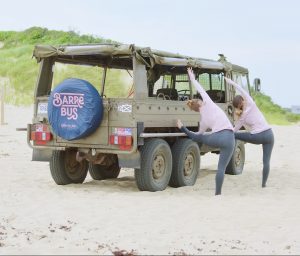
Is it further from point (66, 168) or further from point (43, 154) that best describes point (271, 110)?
point (43, 154)

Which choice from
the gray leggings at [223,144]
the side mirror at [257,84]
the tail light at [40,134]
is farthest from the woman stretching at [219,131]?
the side mirror at [257,84]

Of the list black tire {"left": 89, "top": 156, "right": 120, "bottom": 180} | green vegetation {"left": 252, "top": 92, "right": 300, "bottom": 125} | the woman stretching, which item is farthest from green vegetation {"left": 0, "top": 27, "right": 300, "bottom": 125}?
the woman stretching

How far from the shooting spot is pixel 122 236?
687 centimetres

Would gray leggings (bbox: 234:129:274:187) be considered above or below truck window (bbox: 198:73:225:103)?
below

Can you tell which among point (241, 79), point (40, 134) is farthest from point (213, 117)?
point (241, 79)

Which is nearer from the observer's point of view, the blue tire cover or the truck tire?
the blue tire cover

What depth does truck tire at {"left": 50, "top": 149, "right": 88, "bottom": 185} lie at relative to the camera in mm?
10992

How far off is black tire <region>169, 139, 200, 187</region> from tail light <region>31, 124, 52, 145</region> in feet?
6.97

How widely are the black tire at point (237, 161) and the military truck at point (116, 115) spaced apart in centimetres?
128

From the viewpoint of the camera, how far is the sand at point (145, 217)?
6477 mm

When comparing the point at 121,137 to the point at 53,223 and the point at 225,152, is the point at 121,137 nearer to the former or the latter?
the point at 225,152

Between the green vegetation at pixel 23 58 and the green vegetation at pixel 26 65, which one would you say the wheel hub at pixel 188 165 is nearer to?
the green vegetation at pixel 26 65

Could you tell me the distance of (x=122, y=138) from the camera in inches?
387

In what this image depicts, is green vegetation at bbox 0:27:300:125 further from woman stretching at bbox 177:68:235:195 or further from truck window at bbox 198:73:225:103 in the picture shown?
woman stretching at bbox 177:68:235:195
